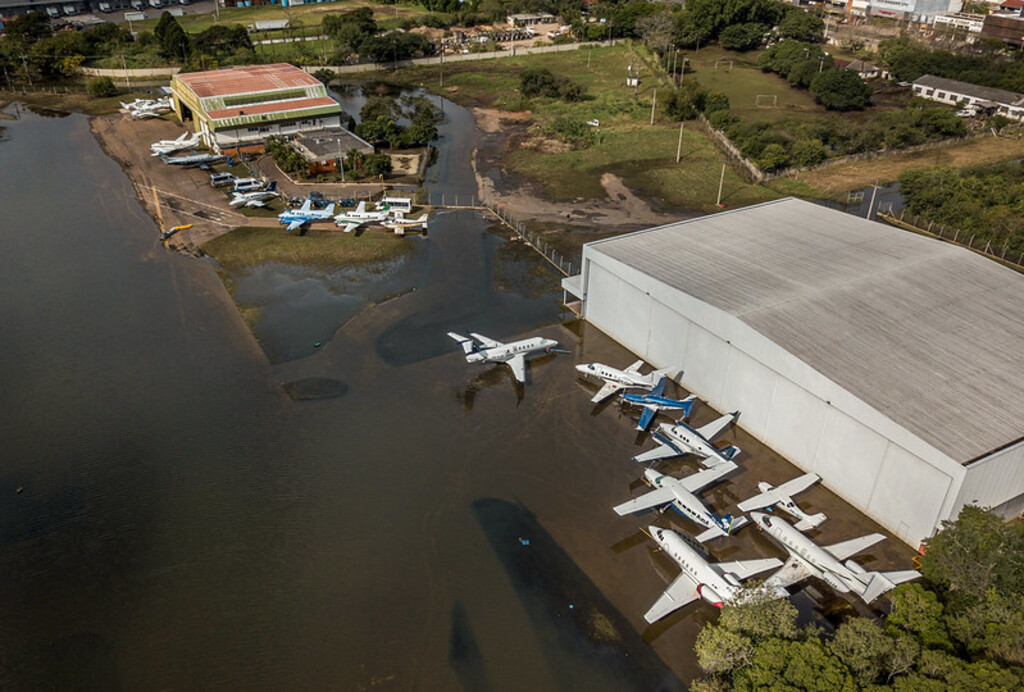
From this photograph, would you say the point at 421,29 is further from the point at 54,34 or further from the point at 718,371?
the point at 718,371

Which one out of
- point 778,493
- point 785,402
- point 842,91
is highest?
point 842,91

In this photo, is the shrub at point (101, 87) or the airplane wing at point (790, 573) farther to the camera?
the shrub at point (101, 87)

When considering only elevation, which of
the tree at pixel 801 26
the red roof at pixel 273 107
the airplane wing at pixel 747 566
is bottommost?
the airplane wing at pixel 747 566

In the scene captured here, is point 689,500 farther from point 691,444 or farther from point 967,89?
point 967,89

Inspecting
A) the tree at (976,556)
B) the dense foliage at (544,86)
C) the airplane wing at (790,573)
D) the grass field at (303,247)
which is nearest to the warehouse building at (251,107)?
the grass field at (303,247)

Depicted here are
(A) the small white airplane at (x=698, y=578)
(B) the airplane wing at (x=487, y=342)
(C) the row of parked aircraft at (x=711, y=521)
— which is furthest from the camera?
(B) the airplane wing at (x=487, y=342)

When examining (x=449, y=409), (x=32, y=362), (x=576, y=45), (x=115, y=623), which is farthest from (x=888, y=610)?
(x=576, y=45)

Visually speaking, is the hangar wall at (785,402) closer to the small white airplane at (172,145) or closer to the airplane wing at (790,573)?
the airplane wing at (790,573)

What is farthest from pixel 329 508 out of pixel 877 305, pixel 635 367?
pixel 877 305
